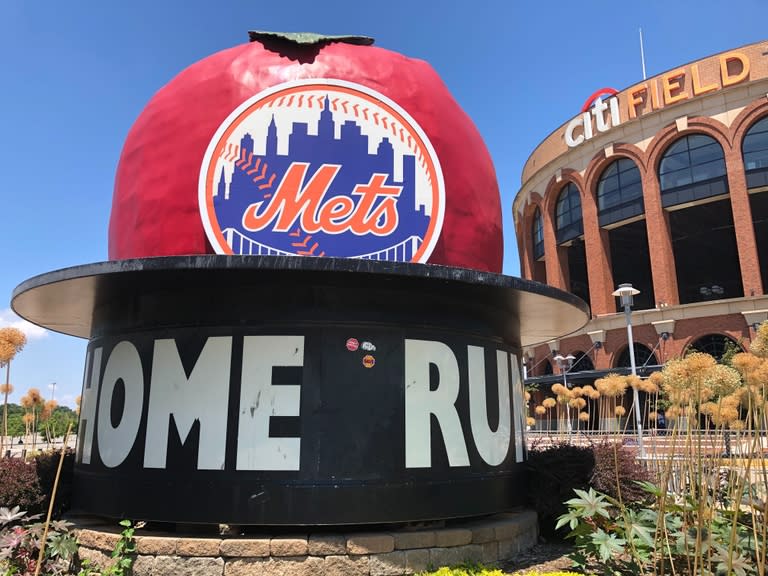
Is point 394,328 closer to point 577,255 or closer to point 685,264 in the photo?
point 577,255

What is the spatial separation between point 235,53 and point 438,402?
20.7 ft

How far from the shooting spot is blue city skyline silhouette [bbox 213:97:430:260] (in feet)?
26.9

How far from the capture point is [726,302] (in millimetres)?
35594

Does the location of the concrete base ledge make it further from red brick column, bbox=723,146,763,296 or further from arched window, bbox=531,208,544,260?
arched window, bbox=531,208,544,260

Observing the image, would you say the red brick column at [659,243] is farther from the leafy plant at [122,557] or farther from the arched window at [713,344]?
the leafy plant at [122,557]

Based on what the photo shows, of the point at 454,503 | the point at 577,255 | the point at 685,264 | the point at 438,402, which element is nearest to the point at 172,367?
the point at 438,402

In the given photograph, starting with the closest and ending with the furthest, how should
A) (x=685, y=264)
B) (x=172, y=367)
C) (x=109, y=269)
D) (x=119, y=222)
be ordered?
(x=109, y=269) → (x=172, y=367) → (x=119, y=222) → (x=685, y=264)

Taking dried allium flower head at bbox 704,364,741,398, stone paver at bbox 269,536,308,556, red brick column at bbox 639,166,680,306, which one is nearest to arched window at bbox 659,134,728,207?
red brick column at bbox 639,166,680,306

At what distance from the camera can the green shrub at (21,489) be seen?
26.7 ft

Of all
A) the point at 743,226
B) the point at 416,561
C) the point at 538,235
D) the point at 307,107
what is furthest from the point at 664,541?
the point at 538,235

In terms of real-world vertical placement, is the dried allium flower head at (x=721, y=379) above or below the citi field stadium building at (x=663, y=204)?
below

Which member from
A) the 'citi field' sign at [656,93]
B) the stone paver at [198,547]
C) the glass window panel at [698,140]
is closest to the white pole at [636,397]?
the stone paver at [198,547]

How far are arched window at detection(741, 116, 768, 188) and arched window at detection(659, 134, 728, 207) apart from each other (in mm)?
1321

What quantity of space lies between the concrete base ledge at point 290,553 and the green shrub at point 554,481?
2067mm
